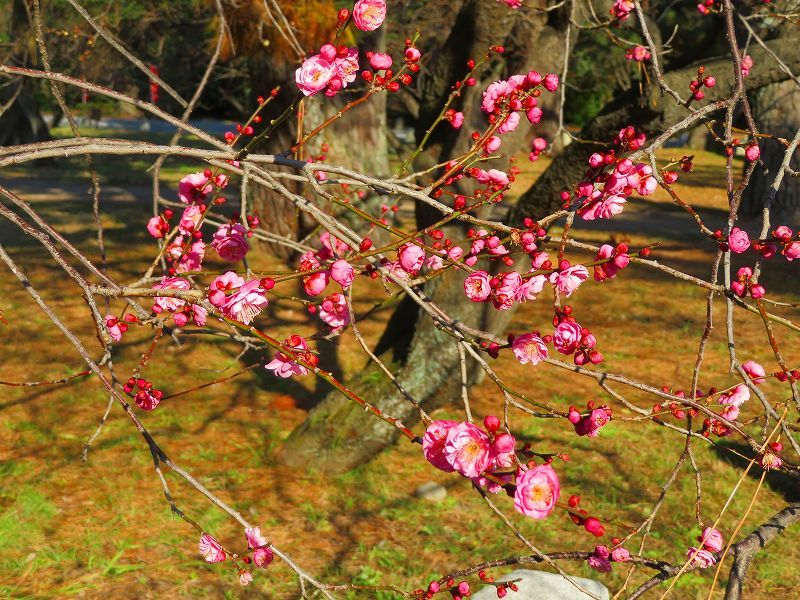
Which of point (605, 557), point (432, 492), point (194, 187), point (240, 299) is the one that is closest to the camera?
point (240, 299)

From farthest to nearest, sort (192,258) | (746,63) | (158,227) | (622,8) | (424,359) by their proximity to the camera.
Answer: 1. (424,359)
2. (746,63)
3. (622,8)
4. (192,258)
5. (158,227)

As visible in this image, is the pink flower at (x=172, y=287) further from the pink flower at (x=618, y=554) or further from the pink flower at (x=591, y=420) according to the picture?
the pink flower at (x=618, y=554)

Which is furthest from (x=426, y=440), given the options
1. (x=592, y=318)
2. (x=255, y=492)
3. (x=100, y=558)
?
(x=592, y=318)

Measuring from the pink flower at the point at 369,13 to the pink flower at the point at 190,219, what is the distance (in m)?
0.74

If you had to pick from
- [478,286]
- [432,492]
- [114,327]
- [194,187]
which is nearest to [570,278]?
[478,286]

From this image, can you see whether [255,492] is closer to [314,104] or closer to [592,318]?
[592,318]

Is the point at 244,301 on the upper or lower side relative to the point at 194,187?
upper

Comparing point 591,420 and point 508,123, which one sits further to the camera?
point 508,123

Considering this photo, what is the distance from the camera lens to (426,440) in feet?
5.23

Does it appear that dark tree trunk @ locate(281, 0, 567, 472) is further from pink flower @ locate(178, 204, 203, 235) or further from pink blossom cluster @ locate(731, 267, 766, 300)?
pink blossom cluster @ locate(731, 267, 766, 300)

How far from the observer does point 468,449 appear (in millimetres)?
1523

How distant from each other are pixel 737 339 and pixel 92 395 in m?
5.09

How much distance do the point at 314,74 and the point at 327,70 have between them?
3 cm

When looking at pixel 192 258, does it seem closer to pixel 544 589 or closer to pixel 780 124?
pixel 544 589
